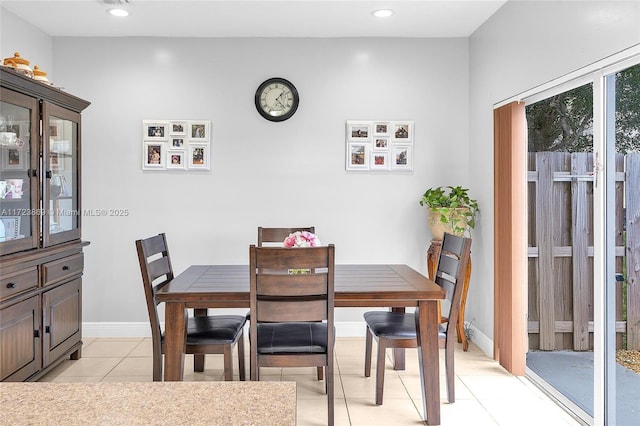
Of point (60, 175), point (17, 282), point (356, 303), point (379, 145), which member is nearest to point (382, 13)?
point (379, 145)

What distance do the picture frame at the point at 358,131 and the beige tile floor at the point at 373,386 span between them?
5.85 ft

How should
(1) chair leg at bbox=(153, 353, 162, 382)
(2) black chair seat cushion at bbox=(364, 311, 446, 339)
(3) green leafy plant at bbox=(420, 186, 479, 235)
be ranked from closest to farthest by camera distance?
(1) chair leg at bbox=(153, 353, 162, 382), (2) black chair seat cushion at bbox=(364, 311, 446, 339), (3) green leafy plant at bbox=(420, 186, 479, 235)

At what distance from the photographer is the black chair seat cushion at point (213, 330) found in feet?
8.71

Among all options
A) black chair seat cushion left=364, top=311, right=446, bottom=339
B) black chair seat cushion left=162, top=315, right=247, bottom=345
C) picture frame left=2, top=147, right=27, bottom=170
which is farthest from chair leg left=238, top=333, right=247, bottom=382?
picture frame left=2, top=147, right=27, bottom=170

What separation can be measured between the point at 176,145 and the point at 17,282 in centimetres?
181

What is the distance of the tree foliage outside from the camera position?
2.30 metres

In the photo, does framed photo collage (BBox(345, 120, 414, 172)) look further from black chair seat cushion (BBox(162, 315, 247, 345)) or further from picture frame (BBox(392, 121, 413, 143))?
black chair seat cushion (BBox(162, 315, 247, 345))

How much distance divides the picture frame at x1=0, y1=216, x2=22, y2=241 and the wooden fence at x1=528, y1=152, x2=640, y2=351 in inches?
129

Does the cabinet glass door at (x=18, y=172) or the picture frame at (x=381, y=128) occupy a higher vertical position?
the picture frame at (x=381, y=128)

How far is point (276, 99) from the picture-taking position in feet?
14.0

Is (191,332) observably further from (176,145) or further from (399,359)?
(176,145)

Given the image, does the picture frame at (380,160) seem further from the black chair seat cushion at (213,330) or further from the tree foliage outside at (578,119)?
the black chair seat cushion at (213,330)

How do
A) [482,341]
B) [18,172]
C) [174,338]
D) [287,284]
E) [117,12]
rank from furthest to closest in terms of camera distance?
1. [482,341]
2. [117,12]
3. [18,172]
4. [174,338]
5. [287,284]

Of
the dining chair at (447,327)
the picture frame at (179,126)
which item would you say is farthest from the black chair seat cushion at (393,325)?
the picture frame at (179,126)
